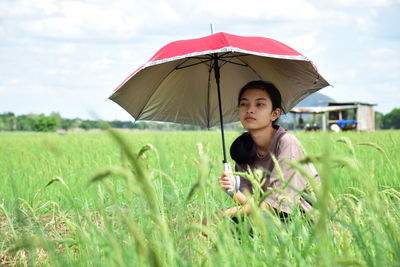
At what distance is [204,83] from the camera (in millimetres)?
4777

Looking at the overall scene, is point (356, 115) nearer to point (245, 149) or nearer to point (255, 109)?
point (245, 149)

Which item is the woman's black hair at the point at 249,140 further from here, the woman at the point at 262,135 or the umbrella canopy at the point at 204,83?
the umbrella canopy at the point at 204,83

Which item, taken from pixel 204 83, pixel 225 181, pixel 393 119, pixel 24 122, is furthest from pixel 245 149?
pixel 24 122

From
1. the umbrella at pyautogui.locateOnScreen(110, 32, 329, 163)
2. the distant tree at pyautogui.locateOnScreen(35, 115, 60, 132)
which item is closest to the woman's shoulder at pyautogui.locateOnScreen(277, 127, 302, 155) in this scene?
the umbrella at pyautogui.locateOnScreen(110, 32, 329, 163)

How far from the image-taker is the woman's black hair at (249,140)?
3459 mm

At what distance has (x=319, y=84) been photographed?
4.36 metres

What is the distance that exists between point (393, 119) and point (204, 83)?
104 m

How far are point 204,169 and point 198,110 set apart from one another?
4187 millimetres

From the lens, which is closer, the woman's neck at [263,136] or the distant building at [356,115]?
the woman's neck at [263,136]

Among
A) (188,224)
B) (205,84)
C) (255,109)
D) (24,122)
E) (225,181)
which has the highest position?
(205,84)


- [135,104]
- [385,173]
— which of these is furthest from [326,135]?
[385,173]

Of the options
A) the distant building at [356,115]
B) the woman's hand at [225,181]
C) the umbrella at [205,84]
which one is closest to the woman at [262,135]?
the woman's hand at [225,181]

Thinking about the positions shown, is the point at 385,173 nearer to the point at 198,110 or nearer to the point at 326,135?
Answer: the point at 198,110

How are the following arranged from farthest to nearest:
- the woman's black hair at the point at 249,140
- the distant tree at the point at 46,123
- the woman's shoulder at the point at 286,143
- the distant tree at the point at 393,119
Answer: the distant tree at the point at 393,119 < the distant tree at the point at 46,123 < the woman's black hair at the point at 249,140 < the woman's shoulder at the point at 286,143
